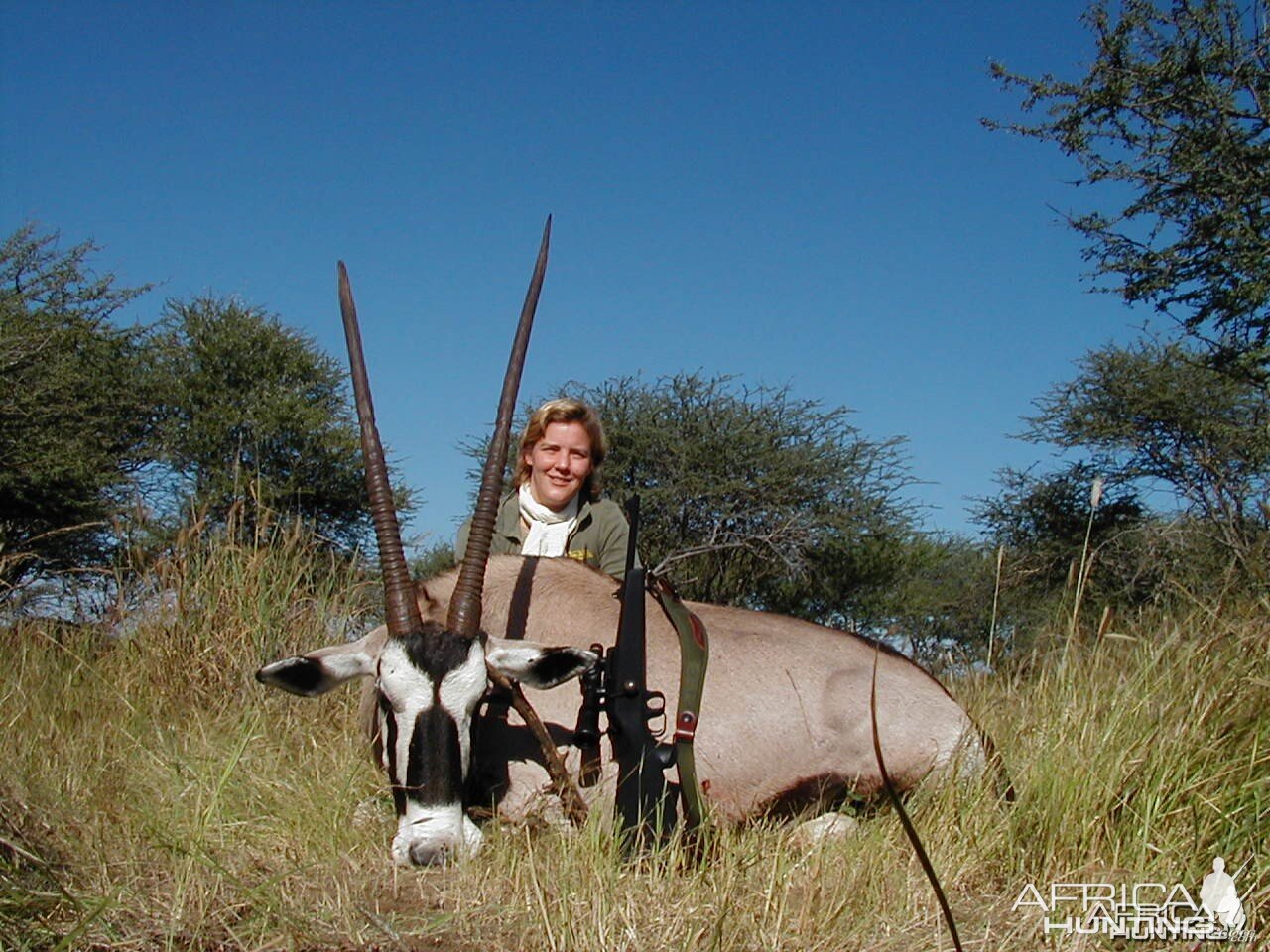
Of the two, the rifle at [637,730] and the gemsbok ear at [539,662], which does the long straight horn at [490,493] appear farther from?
the rifle at [637,730]

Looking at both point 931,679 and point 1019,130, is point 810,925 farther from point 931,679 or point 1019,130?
point 1019,130

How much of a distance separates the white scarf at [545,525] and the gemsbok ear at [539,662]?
1.29 metres

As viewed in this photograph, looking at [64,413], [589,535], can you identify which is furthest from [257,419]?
[589,535]

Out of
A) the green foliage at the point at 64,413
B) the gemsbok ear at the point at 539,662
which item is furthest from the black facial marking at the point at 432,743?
the green foliage at the point at 64,413

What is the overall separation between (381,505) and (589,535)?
144 cm

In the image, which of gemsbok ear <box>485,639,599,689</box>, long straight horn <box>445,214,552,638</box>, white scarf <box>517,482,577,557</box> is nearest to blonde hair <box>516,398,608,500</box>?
white scarf <box>517,482,577,557</box>

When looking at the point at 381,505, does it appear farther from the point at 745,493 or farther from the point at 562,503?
the point at 745,493

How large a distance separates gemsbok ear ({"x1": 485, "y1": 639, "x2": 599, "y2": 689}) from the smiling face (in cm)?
145

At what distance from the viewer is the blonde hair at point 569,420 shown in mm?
4688

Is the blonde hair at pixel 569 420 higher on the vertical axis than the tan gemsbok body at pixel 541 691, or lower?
higher

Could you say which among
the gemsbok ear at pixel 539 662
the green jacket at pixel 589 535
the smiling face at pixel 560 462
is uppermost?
the smiling face at pixel 560 462

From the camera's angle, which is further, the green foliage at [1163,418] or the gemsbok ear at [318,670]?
the green foliage at [1163,418]

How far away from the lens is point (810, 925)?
8.10 feet

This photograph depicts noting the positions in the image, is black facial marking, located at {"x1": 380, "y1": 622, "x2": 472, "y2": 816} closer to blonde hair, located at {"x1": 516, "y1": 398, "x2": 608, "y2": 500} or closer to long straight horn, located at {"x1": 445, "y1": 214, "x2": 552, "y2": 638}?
long straight horn, located at {"x1": 445, "y1": 214, "x2": 552, "y2": 638}
